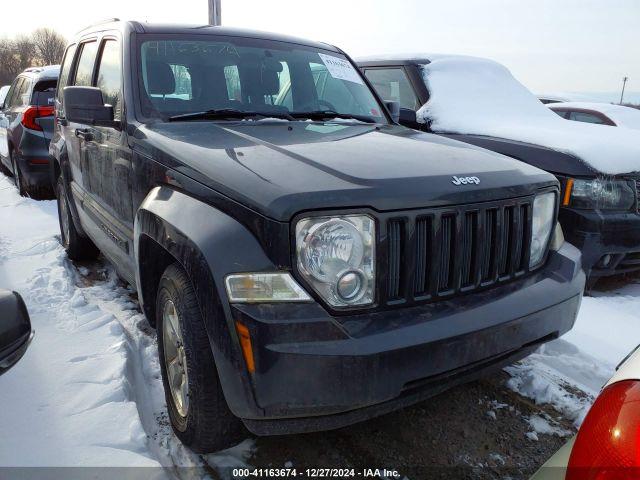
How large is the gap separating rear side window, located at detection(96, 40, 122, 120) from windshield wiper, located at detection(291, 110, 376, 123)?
101 cm

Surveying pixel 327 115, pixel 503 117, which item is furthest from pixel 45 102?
pixel 503 117

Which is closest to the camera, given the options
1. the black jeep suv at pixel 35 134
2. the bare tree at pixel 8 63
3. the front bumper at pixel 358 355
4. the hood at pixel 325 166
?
the front bumper at pixel 358 355

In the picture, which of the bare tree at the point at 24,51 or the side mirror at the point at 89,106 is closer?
the side mirror at the point at 89,106

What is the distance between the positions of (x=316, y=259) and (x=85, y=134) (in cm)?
254

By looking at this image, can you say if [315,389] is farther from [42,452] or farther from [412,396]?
[42,452]

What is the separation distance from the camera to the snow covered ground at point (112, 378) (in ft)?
6.81

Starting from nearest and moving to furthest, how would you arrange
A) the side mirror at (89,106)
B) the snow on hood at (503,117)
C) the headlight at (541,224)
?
the headlight at (541,224)
the side mirror at (89,106)
the snow on hood at (503,117)

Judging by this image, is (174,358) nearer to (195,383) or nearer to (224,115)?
(195,383)

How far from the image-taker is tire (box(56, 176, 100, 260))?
4426 millimetres

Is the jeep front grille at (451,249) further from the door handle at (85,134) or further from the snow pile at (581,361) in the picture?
the door handle at (85,134)

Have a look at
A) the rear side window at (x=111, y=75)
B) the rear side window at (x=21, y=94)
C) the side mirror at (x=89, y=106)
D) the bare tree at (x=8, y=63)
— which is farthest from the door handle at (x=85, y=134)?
the bare tree at (x=8, y=63)

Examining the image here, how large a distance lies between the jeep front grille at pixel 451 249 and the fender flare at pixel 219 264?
0.44 metres

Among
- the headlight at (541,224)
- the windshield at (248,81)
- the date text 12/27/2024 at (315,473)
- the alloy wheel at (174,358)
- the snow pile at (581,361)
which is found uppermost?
the windshield at (248,81)

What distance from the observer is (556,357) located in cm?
297
